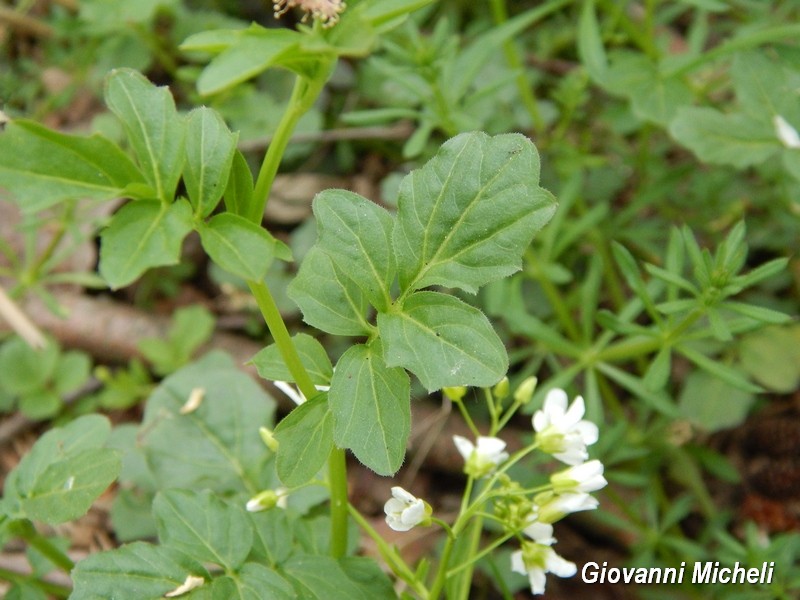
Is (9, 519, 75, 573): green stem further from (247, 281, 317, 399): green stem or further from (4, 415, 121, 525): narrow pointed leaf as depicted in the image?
(247, 281, 317, 399): green stem

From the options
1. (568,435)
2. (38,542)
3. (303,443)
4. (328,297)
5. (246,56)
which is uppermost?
(246,56)

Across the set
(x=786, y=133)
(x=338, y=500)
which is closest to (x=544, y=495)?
(x=338, y=500)

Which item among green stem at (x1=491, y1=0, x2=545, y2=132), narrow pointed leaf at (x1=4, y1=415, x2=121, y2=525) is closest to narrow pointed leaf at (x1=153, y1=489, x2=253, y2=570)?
narrow pointed leaf at (x1=4, y1=415, x2=121, y2=525)

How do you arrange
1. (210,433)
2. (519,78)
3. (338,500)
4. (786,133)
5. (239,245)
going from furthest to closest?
(519,78)
(786,133)
(210,433)
(338,500)
(239,245)

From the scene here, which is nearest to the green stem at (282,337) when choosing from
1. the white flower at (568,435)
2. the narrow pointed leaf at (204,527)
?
the narrow pointed leaf at (204,527)

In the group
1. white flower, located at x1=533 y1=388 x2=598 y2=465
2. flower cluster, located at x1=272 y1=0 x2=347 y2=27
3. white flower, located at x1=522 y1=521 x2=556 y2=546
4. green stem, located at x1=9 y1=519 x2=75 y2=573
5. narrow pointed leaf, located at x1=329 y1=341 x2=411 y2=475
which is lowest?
green stem, located at x1=9 y1=519 x2=75 y2=573

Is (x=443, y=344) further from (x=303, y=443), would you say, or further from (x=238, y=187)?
(x=238, y=187)

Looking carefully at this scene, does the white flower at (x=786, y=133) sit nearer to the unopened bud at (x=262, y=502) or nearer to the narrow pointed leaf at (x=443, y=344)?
the narrow pointed leaf at (x=443, y=344)
